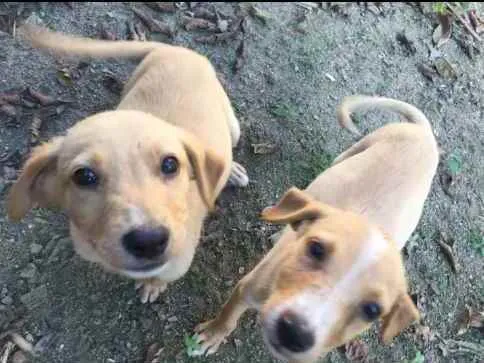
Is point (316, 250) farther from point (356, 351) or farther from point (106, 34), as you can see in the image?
point (106, 34)

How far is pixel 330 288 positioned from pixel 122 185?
1243 mm

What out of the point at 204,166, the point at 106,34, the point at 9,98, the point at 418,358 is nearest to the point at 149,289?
the point at 204,166

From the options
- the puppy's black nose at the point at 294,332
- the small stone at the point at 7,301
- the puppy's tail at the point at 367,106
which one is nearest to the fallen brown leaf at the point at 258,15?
the puppy's tail at the point at 367,106

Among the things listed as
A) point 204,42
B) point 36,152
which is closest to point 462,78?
point 204,42

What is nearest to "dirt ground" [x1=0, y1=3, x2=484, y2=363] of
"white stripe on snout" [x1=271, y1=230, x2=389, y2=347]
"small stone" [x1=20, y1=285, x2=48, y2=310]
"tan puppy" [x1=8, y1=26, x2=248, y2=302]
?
"small stone" [x1=20, y1=285, x2=48, y2=310]

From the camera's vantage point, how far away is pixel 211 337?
4.53 meters

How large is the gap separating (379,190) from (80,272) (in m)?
2.32

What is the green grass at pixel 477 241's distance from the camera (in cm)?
586

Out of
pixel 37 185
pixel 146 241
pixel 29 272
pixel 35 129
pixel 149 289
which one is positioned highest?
pixel 146 241

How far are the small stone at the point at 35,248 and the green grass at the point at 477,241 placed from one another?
12.9ft

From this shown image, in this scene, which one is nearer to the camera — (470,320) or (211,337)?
A: (211,337)

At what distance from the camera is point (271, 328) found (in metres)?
3.27

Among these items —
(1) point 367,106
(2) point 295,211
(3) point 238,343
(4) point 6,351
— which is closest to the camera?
(2) point 295,211

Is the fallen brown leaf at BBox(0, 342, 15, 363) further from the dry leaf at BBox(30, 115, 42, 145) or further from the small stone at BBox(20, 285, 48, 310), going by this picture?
the dry leaf at BBox(30, 115, 42, 145)
